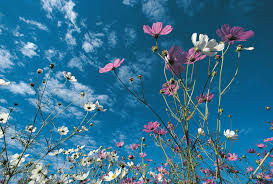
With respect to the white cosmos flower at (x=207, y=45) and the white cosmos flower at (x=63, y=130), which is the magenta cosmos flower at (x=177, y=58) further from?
the white cosmos flower at (x=63, y=130)

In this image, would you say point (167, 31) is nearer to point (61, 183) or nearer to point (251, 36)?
point (251, 36)

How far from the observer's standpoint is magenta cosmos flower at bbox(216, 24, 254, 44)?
690mm

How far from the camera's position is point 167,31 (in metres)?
0.76

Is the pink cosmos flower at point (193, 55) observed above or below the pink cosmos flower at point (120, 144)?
below

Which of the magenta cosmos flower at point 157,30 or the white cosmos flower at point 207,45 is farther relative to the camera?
the magenta cosmos flower at point 157,30

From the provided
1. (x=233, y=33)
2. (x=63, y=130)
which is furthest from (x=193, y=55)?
(x=63, y=130)

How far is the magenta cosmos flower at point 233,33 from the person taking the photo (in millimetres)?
690

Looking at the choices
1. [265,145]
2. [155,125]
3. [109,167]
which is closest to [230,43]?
[155,125]

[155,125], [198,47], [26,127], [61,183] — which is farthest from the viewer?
[26,127]

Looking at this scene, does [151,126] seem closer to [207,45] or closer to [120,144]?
[207,45]

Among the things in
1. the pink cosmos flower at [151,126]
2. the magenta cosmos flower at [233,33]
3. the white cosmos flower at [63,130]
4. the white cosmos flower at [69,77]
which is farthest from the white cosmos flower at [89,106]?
the magenta cosmos flower at [233,33]

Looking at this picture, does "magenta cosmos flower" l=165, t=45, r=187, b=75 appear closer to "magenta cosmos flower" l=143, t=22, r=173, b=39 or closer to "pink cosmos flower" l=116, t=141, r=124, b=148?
"magenta cosmos flower" l=143, t=22, r=173, b=39

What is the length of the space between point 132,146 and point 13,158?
1.29 metres

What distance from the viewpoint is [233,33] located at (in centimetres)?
70
